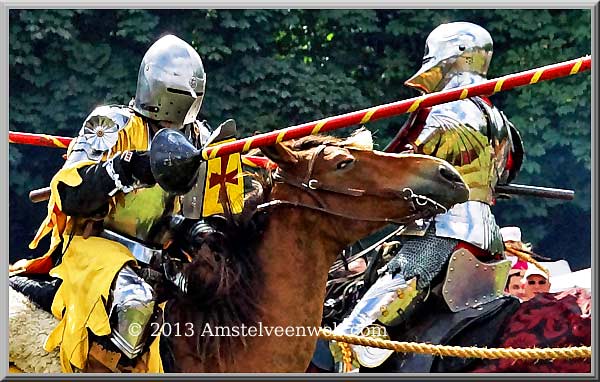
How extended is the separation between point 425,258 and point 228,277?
1637mm

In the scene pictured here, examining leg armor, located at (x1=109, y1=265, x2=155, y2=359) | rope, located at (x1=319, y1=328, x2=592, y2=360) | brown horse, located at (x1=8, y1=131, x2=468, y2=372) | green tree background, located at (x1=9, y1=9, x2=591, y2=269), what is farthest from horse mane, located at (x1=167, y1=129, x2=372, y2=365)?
green tree background, located at (x1=9, y1=9, x2=591, y2=269)

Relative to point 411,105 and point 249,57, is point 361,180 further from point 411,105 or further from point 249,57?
point 249,57

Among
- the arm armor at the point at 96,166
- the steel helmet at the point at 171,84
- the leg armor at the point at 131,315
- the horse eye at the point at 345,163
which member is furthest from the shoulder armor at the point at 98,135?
the horse eye at the point at 345,163

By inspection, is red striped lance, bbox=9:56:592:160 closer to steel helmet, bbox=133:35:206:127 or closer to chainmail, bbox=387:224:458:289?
steel helmet, bbox=133:35:206:127

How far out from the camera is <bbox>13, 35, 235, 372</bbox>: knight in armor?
3992 millimetres

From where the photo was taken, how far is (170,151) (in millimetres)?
3779

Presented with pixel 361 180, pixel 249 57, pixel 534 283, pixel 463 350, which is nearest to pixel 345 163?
pixel 361 180

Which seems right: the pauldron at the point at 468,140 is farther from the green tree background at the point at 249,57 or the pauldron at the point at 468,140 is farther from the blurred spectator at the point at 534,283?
the green tree background at the point at 249,57

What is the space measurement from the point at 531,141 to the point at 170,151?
20.1 feet

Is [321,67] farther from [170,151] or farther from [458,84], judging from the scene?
[170,151]

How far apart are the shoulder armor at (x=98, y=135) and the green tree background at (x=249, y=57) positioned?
3.98 metres

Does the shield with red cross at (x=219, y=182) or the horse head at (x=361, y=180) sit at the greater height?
the horse head at (x=361, y=180)

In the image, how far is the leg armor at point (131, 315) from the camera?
13.1 feet

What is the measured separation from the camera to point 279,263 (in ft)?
13.5
